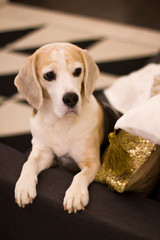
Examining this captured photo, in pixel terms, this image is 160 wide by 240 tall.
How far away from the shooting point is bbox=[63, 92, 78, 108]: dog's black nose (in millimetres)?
1301

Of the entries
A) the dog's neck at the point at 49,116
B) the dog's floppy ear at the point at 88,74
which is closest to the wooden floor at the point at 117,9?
the dog's floppy ear at the point at 88,74

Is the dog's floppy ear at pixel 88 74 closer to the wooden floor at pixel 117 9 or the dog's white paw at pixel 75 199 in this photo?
the dog's white paw at pixel 75 199

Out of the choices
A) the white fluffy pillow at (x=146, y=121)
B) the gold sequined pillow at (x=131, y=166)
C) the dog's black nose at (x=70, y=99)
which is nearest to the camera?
the white fluffy pillow at (x=146, y=121)

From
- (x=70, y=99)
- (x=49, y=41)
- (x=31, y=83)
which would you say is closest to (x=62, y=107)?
(x=70, y=99)

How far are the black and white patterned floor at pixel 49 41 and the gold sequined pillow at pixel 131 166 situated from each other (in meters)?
1.16

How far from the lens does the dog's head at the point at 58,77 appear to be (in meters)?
1.31

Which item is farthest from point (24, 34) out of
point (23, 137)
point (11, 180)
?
point (11, 180)

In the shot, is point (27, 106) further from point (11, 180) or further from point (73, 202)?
point (73, 202)

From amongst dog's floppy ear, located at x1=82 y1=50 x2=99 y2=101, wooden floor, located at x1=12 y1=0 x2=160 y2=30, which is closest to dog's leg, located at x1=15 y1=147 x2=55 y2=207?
dog's floppy ear, located at x1=82 y1=50 x2=99 y2=101

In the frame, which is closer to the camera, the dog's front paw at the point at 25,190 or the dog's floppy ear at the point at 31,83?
the dog's front paw at the point at 25,190

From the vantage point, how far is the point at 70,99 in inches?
51.4

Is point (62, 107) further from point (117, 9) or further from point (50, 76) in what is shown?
point (117, 9)

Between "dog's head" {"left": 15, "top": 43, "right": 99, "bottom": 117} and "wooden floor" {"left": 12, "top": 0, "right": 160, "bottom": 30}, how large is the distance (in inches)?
111

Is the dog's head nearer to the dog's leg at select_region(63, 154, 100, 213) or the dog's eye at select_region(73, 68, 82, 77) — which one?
the dog's eye at select_region(73, 68, 82, 77)
